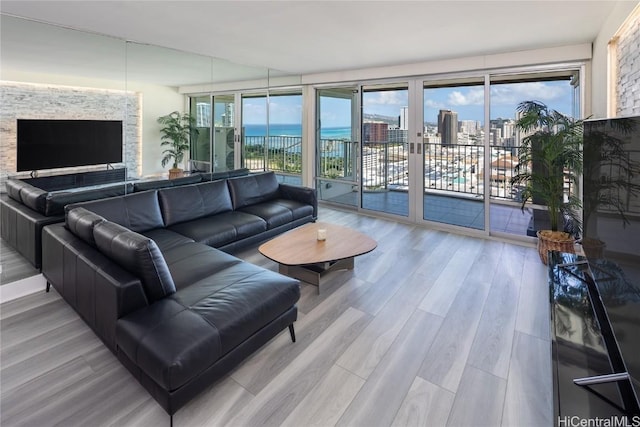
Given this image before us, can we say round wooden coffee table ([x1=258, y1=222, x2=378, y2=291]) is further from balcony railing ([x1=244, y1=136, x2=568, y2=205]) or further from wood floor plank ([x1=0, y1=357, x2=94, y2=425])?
balcony railing ([x1=244, y1=136, x2=568, y2=205])

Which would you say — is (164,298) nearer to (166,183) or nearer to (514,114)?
(166,183)

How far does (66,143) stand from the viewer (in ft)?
10.4

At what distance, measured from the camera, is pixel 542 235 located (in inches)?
138

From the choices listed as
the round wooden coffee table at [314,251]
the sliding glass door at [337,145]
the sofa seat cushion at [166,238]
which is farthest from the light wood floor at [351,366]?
the sliding glass door at [337,145]

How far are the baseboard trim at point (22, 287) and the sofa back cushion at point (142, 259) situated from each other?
1519mm

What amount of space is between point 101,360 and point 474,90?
489 centimetres

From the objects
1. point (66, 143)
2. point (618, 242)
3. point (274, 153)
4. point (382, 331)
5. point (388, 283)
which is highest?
point (274, 153)

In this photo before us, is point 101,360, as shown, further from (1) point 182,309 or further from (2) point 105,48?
(2) point 105,48

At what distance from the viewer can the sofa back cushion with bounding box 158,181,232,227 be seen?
354 cm

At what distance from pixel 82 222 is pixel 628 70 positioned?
4.00 metres

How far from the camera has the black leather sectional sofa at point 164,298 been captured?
1561mm

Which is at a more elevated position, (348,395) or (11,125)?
(11,125)

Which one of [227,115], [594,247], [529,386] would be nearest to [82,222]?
[529,386]

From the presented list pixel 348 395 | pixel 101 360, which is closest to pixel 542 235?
pixel 348 395
